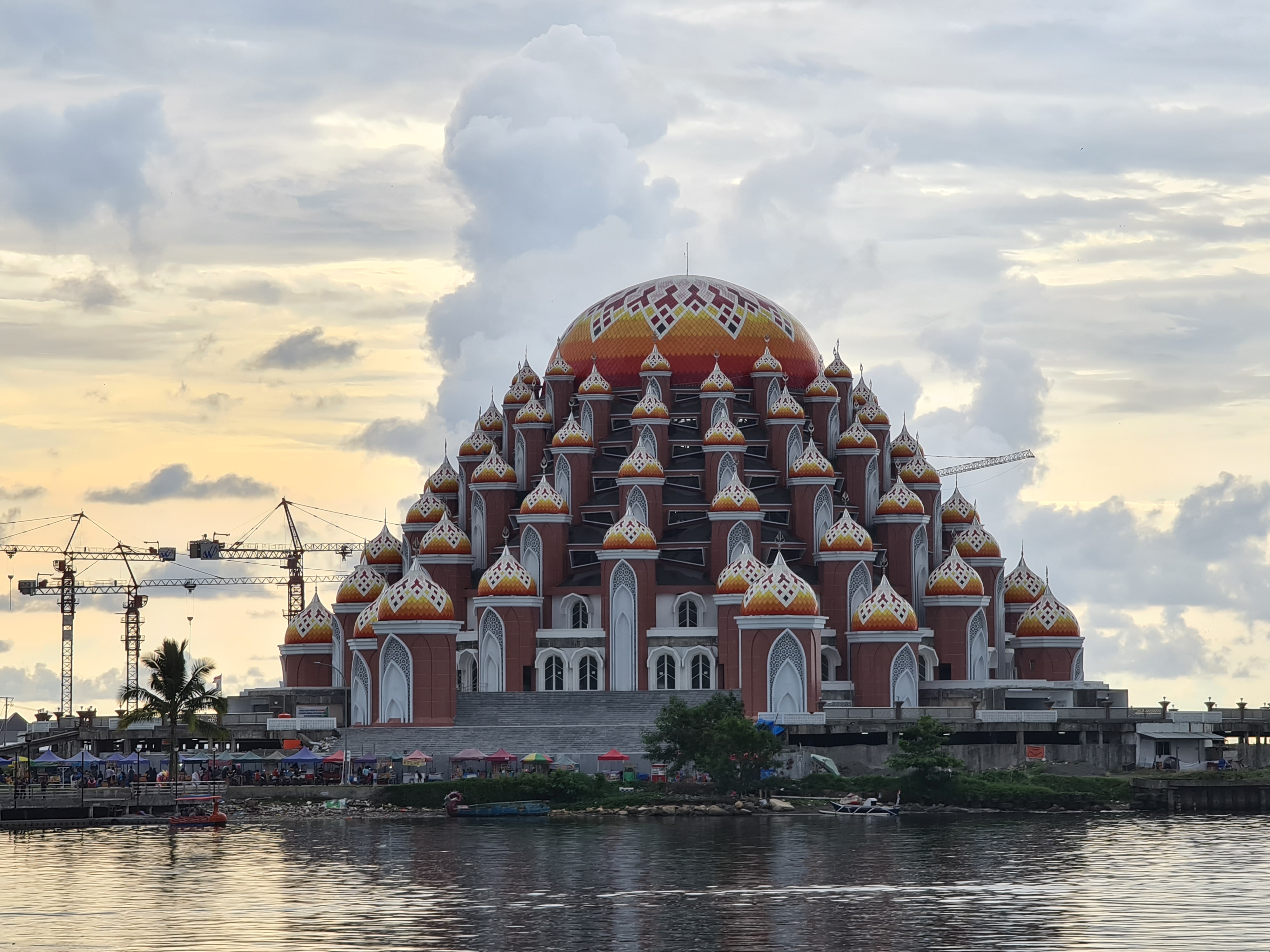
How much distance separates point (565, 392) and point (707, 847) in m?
52.3

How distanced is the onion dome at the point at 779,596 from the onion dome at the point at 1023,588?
2414 cm

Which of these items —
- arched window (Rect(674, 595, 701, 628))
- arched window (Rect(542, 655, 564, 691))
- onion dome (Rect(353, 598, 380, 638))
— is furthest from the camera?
arched window (Rect(674, 595, 701, 628))

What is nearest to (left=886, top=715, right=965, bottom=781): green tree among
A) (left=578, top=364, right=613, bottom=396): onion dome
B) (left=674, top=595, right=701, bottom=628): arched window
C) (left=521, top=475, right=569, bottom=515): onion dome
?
(left=674, top=595, right=701, bottom=628): arched window

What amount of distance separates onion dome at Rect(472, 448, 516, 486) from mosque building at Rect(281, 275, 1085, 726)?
179 mm

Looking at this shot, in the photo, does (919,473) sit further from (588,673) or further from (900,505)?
(588,673)

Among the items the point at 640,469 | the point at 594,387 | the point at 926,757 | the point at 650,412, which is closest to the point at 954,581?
the point at 640,469

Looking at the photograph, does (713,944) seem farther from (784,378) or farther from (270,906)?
(784,378)

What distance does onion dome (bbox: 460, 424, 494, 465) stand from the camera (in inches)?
5015

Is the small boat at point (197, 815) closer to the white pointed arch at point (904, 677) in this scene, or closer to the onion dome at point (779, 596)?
the onion dome at point (779, 596)

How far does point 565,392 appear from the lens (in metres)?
126

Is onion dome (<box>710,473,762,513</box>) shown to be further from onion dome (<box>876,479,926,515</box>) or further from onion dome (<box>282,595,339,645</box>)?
onion dome (<box>282,595,339,645</box>)

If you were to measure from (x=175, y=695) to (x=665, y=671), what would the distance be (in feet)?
83.2

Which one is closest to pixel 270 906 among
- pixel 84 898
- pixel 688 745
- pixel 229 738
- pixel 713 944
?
pixel 84 898

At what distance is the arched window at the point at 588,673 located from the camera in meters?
112
